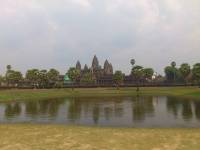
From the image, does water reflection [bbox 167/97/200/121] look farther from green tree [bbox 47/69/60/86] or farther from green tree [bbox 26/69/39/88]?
green tree [bbox 26/69/39/88]

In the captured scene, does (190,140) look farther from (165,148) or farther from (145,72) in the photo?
(145,72)

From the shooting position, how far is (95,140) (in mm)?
22562

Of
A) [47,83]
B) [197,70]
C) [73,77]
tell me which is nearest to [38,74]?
[47,83]

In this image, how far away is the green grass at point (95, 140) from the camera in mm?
20484

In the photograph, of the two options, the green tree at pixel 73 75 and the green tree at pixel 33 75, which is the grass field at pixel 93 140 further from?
the green tree at pixel 73 75

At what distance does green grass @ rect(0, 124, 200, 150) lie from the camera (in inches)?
806

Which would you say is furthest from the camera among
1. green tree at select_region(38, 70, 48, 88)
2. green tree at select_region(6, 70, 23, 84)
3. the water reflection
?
green tree at select_region(6, 70, 23, 84)

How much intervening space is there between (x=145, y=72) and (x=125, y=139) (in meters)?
174

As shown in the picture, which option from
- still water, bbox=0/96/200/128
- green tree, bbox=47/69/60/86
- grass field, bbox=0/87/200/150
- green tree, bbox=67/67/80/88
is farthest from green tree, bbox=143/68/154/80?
grass field, bbox=0/87/200/150

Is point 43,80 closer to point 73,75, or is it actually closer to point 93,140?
point 73,75

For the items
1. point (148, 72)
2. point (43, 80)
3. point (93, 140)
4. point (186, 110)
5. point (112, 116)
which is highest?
point (148, 72)

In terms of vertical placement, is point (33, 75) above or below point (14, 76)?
above

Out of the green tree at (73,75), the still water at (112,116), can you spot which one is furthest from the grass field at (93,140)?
the green tree at (73,75)

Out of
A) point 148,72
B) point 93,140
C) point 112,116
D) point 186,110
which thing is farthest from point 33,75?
point 93,140
